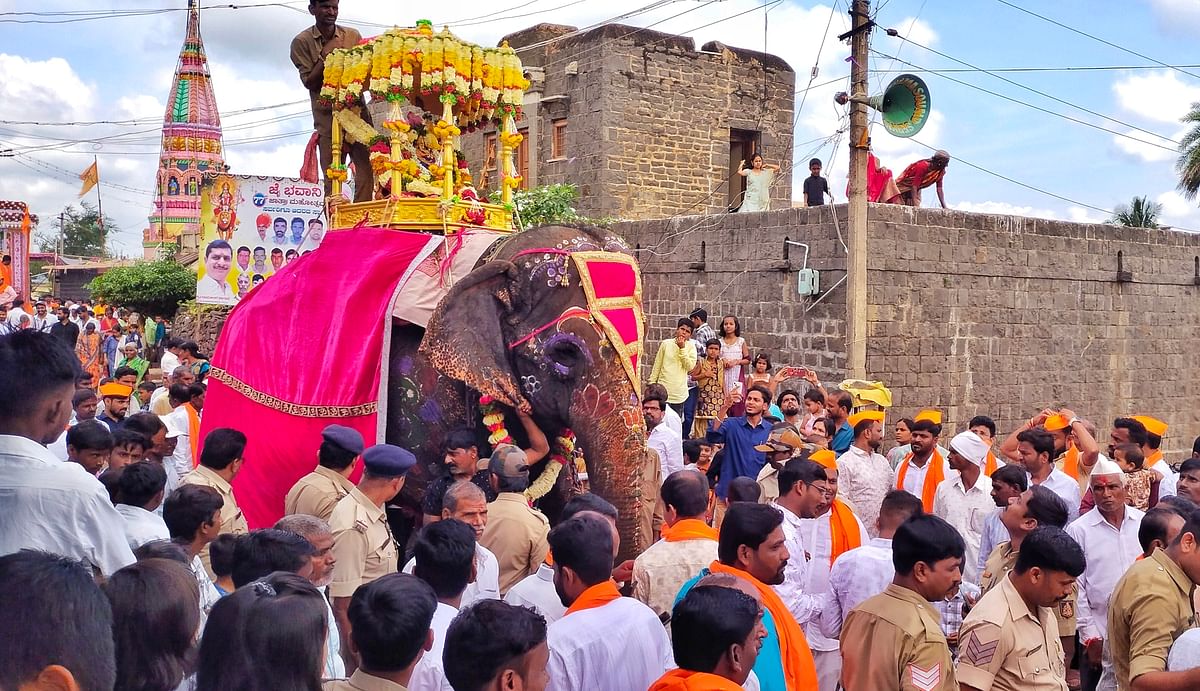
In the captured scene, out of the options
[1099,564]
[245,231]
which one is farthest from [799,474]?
[245,231]

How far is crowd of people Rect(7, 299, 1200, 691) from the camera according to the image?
262 cm

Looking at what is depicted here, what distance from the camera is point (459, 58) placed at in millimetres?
7199

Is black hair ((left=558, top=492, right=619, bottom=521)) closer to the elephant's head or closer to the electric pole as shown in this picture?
the elephant's head

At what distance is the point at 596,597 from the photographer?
372cm

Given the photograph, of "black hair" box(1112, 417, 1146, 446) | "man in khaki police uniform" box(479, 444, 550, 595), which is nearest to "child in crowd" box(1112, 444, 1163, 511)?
"black hair" box(1112, 417, 1146, 446)

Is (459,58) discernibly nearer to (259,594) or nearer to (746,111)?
(259,594)

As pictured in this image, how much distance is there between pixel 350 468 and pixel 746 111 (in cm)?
1846

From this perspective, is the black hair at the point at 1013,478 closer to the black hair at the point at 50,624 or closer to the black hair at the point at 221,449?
the black hair at the point at 221,449

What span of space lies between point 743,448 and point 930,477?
181 cm

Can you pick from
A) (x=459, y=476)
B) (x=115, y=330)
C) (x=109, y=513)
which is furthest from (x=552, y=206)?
(x=109, y=513)

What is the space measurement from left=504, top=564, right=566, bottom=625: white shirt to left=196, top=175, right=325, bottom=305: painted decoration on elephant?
15585 millimetres

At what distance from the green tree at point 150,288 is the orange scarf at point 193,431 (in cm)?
1950

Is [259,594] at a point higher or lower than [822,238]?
lower

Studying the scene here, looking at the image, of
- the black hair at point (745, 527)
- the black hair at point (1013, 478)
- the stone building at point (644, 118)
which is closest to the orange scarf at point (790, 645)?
the black hair at point (745, 527)
